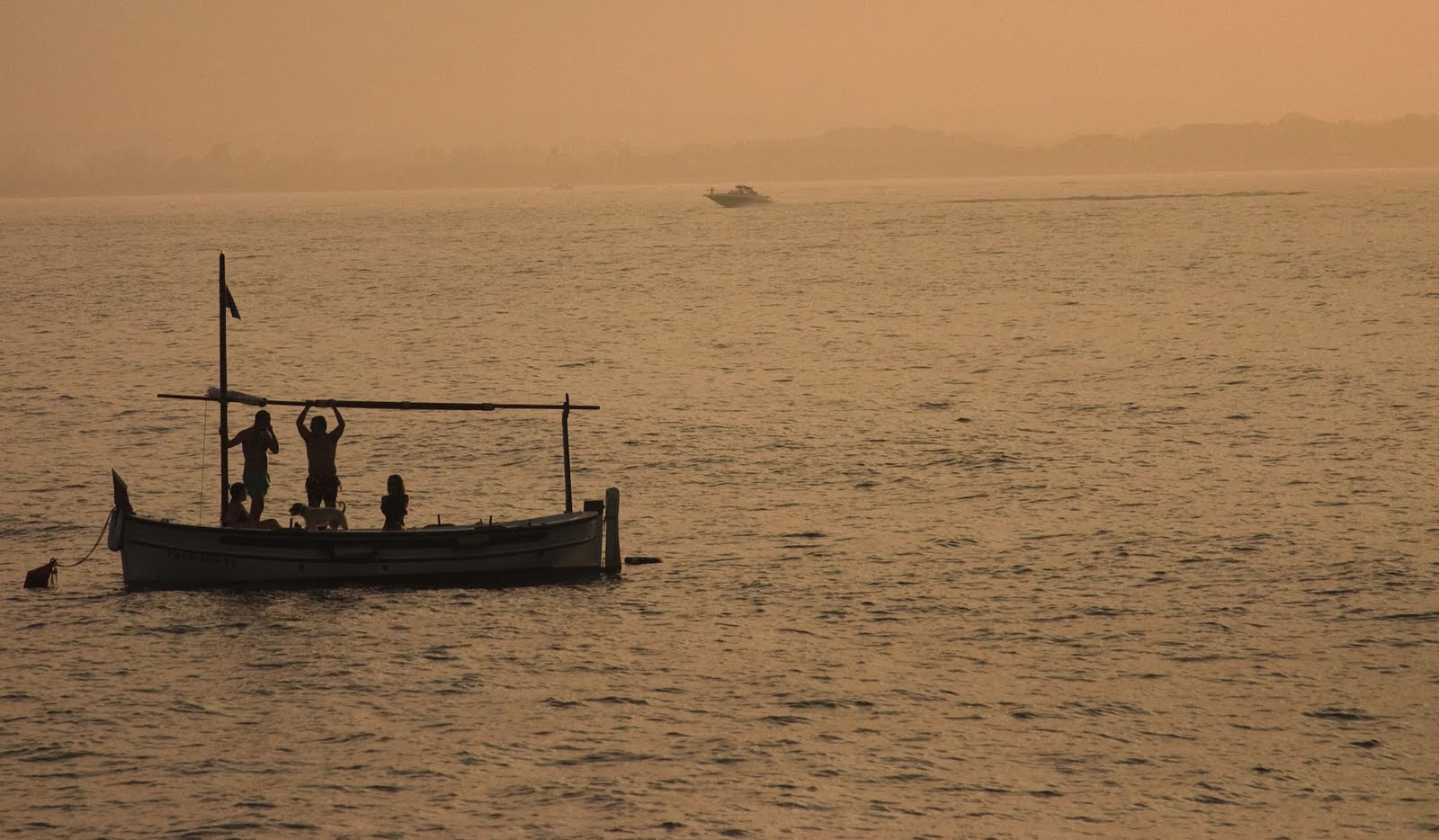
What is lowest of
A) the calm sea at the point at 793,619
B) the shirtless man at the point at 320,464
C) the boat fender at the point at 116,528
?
the calm sea at the point at 793,619

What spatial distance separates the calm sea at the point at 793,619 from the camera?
1888 centimetres

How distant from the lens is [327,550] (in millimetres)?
27188

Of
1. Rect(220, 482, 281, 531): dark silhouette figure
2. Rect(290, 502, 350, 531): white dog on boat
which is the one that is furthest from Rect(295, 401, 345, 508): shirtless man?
Rect(220, 482, 281, 531): dark silhouette figure

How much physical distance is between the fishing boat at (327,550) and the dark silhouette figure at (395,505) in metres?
0.66

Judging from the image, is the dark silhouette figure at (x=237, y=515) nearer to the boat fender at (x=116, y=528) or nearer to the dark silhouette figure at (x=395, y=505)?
the boat fender at (x=116, y=528)

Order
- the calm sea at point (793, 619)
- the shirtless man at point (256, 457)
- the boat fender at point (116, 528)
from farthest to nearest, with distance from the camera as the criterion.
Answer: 1. the shirtless man at point (256, 457)
2. the boat fender at point (116, 528)
3. the calm sea at point (793, 619)

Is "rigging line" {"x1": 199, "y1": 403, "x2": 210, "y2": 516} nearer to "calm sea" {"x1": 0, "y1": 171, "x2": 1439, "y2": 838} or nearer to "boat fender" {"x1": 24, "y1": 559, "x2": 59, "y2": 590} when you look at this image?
"calm sea" {"x1": 0, "y1": 171, "x2": 1439, "y2": 838}

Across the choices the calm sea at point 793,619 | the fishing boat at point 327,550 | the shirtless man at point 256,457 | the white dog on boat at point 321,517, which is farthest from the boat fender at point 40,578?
the white dog on boat at point 321,517

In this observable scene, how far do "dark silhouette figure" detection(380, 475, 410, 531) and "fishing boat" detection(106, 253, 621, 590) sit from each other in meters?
0.66

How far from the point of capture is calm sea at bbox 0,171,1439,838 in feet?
61.9

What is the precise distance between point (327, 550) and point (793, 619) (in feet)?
27.2

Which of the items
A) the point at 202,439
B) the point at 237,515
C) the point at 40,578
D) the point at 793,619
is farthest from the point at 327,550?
the point at 202,439

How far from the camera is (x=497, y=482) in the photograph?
1535 inches

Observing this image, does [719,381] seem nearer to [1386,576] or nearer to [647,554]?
[647,554]
